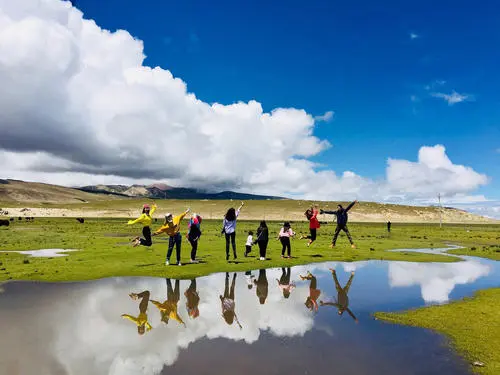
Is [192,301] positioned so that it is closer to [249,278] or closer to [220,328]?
[220,328]

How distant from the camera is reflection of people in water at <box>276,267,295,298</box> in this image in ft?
52.6

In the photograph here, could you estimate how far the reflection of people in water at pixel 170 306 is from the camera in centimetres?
1187

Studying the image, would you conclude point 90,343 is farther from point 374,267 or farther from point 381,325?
point 374,267

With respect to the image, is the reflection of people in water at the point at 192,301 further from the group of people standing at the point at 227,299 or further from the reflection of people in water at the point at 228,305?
the reflection of people in water at the point at 228,305

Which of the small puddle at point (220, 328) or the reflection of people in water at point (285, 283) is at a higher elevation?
the small puddle at point (220, 328)

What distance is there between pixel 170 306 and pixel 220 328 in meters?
3.06

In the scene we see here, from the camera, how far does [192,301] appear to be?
13984 mm

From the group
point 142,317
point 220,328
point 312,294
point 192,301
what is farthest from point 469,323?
point 142,317

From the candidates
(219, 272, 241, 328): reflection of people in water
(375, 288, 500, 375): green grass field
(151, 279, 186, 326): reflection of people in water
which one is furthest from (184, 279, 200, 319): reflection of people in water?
(375, 288, 500, 375): green grass field

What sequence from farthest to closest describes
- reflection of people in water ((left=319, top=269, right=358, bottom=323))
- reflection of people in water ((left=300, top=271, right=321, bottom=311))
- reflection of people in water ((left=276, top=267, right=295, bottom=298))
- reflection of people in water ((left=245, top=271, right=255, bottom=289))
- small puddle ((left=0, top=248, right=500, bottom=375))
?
reflection of people in water ((left=245, top=271, right=255, bottom=289)), reflection of people in water ((left=276, top=267, right=295, bottom=298)), reflection of people in water ((left=300, top=271, right=321, bottom=311)), reflection of people in water ((left=319, top=269, right=358, bottom=323)), small puddle ((left=0, top=248, right=500, bottom=375))

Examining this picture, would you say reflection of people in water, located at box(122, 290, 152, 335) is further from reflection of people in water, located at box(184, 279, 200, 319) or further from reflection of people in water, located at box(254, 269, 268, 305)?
reflection of people in water, located at box(254, 269, 268, 305)

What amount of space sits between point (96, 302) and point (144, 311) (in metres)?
2.35

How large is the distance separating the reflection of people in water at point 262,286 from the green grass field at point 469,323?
4388 millimetres

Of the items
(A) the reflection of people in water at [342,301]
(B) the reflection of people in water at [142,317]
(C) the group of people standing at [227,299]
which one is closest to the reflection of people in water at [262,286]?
(C) the group of people standing at [227,299]
